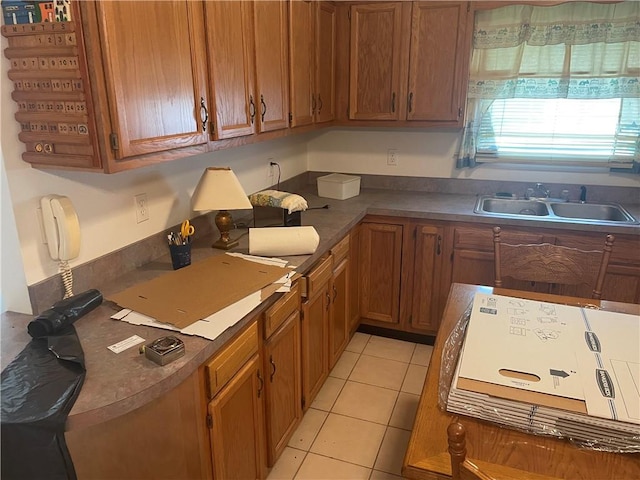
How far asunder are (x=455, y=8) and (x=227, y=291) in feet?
7.05

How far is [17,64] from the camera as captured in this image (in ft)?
4.59

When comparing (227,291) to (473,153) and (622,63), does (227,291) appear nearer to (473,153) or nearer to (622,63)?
(473,153)

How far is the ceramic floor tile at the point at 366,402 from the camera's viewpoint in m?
2.44

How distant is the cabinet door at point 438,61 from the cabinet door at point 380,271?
74 centimetres

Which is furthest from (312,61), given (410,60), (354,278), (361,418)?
(361,418)

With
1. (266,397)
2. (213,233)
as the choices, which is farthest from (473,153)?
(266,397)

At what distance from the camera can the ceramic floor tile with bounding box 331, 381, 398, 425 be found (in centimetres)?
244

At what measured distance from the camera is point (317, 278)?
2229mm

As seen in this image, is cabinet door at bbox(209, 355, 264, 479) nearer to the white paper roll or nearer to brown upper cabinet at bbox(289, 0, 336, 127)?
the white paper roll

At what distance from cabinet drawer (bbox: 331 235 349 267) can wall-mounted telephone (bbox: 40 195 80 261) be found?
48.6 inches

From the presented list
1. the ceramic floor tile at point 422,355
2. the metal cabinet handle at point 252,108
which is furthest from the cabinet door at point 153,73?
the ceramic floor tile at point 422,355

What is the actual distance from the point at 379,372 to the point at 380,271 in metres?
0.62

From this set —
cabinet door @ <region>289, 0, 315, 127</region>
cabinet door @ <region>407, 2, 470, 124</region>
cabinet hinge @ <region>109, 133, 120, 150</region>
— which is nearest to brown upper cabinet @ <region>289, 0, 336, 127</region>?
cabinet door @ <region>289, 0, 315, 127</region>

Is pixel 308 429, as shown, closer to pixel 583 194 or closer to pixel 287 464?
pixel 287 464
